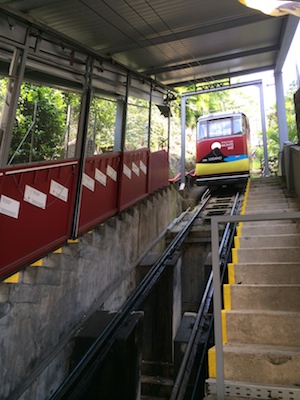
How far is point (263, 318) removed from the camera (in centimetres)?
254

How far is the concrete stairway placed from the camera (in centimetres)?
214

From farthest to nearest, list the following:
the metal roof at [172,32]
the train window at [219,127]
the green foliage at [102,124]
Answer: the train window at [219,127] → the green foliage at [102,124] → the metal roof at [172,32]

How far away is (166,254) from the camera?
5012mm

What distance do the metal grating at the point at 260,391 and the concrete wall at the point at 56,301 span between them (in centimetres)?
193

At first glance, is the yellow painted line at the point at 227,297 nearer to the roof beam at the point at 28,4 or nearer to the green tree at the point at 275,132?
the roof beam at the point at 28,4

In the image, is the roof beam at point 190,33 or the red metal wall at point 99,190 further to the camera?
the roof beam at point 190,33

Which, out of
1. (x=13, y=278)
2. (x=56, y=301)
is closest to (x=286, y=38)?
(x=56, y=301)

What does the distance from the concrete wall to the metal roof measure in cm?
304

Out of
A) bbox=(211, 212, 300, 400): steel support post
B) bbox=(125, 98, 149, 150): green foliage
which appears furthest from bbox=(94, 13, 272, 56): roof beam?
bbox=(211, 212, 300, 400): steel support post

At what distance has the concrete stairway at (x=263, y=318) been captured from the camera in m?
2.14

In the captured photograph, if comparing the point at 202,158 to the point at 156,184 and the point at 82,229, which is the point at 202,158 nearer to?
the point at 156,184

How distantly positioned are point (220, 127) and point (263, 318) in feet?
24.9

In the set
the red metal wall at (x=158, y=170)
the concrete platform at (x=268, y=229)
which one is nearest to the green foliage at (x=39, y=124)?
the red metal wall at (x=158, y=170)

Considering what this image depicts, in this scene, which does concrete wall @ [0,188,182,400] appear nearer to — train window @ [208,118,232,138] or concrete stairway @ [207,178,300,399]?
concrete stairway @ [207,178,300,399]
